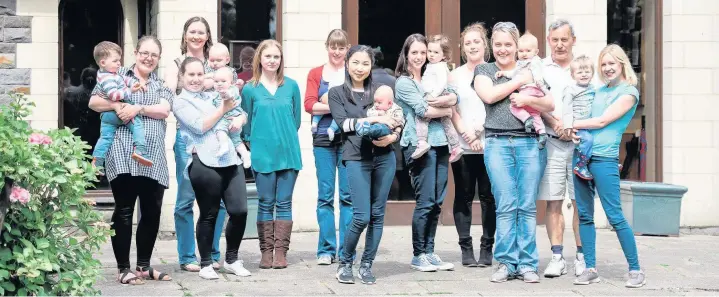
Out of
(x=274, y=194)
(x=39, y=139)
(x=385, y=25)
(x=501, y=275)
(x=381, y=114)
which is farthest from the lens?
(x=385, y=25)

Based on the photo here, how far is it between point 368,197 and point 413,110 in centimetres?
96

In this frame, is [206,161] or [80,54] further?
[80,54]

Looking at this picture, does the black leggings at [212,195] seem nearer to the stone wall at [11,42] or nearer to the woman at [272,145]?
the woman at [272,145]

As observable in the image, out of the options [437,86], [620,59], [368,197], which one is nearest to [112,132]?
[368,197]

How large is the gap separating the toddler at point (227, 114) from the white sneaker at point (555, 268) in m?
2.36

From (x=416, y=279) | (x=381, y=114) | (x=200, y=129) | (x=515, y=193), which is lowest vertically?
(x=416, y=279)

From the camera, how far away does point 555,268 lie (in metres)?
8.66

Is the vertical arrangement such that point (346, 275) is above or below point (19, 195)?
below

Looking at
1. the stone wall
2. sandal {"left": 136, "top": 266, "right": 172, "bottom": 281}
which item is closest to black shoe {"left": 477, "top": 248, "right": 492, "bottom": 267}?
sandal {"left": 136, "top": 266, "right": 172, "bottom": 281}

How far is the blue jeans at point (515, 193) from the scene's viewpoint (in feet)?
27.6

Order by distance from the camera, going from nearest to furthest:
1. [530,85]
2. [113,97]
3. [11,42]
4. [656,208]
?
1. [113,97]
2. [530,85]
3. [11,42]
4. [656,208]

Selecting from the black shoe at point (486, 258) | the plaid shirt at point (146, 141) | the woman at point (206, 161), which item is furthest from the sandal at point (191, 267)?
the black shoe at point (486, 258)

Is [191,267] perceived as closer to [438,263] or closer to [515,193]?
[438,263]

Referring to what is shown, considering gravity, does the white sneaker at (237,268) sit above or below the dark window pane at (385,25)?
below
